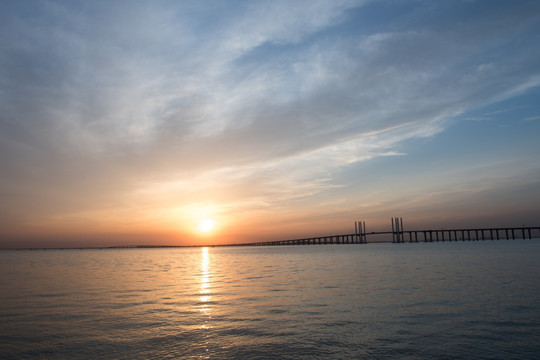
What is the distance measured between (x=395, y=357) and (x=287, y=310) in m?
8.48

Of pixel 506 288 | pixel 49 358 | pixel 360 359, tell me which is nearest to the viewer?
pixel 360 359

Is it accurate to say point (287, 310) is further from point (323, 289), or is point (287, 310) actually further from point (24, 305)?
point (24, 305)

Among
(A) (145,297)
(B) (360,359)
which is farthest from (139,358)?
(A) (145,297)

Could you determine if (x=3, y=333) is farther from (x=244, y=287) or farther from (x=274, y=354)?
(x=244, y=287)

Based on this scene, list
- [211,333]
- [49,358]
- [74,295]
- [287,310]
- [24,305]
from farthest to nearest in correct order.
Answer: [74,295] < [24,305] < [287,310] < [211,333] < [49,358]

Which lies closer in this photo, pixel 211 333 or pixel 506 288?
pixel 211 333

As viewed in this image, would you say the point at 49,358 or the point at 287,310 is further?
the point at 287,310

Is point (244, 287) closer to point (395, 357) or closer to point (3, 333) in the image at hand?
point (3, 333)

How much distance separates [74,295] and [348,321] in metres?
21.6

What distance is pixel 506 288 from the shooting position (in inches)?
962

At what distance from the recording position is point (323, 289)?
26594 millimetres

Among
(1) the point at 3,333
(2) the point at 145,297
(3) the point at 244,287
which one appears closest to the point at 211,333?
(1) the point at 3,333

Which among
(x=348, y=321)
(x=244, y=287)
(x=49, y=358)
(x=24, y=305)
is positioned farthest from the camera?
(x=244, y=287)

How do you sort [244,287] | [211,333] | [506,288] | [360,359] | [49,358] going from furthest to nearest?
1. [244,287]
2. [506,288]
3. [211,333]
4. [49,358]
5. [360,359]
